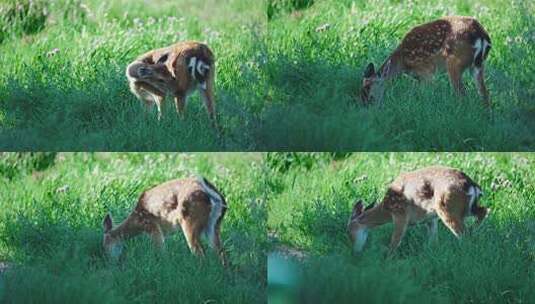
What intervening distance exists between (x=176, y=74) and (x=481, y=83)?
1.86 meters

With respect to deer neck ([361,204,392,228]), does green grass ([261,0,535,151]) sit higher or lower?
higher

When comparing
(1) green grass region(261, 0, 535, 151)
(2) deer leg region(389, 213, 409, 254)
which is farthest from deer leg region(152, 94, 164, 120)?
(2) deer leg region(389, 213, 409, 254)

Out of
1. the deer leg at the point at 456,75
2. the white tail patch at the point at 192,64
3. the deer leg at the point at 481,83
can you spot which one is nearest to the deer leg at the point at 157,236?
the white tail patch at the point at 192,64

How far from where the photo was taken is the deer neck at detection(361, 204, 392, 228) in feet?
23.1

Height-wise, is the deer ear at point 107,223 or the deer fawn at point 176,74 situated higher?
the deer fawn at point 176,74

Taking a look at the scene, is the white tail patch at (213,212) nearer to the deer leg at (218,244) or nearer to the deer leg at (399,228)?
the deer leg at (218,244)

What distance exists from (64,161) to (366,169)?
6.07 feet

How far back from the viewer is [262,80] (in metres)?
7.09

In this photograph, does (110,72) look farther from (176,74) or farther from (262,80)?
(262,80)

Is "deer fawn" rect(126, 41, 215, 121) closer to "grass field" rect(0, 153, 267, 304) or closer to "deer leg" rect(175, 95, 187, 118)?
"deer leg" rect(175, 95, 187, 118)

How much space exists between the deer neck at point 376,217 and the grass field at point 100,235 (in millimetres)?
629

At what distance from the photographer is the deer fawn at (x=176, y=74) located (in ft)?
23.2

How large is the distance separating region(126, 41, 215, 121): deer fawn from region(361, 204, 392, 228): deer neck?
3.65ft

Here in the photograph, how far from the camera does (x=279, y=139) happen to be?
7066mm
